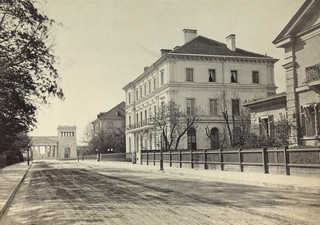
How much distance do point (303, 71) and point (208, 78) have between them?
24.9 m

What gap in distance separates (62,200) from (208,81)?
123 ft

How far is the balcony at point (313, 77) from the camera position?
66.8 feet

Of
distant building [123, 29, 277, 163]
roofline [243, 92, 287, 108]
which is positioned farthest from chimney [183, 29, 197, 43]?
roofline [243, 92, 287, 108]

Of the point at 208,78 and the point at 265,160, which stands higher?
the point at 208,78

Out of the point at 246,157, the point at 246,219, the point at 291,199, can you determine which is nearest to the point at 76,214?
the point at 246,219

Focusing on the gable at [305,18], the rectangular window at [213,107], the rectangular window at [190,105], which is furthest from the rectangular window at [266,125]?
the rectangular window at [213,107]

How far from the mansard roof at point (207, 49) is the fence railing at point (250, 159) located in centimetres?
1966

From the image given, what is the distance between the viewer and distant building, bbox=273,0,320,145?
20625mm

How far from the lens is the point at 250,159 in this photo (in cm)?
1988

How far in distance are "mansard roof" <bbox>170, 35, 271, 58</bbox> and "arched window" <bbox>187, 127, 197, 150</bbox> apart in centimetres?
996

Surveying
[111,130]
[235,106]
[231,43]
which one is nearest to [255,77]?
[235,106]

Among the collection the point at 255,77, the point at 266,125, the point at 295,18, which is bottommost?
the point at 266,125

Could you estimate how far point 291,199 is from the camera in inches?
396

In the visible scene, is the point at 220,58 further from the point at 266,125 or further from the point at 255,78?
the point at 266,125
